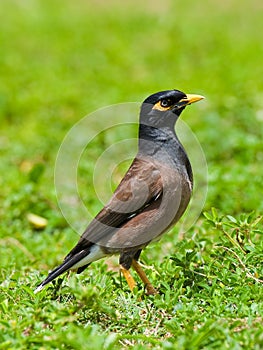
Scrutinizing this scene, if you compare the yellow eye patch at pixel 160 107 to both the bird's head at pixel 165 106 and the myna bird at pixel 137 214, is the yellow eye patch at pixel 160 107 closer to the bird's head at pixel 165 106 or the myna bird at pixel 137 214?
the bird's head at pixel 165 106

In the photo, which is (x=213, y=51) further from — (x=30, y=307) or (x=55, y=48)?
(x=30, y=307)

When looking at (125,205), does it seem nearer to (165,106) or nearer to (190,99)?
(165,106)

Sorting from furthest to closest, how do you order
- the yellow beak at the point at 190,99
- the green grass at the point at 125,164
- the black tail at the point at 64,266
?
the yellow beak at the point at 190,99 → the black tail at the point at 64,266 → the green grass at the point at 125,164

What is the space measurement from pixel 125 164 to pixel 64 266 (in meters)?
4.13

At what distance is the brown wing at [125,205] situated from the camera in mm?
5219

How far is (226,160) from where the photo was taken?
8.93m

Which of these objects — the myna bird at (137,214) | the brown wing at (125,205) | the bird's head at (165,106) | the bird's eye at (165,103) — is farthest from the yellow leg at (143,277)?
the bird's eye at (165,103)

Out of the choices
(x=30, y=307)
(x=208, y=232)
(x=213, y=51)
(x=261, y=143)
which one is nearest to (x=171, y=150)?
(x=208, y=232)

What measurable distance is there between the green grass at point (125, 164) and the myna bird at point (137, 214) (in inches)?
7.9

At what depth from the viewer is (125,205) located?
5.25m

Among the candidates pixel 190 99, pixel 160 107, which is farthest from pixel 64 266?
pixel 190 99

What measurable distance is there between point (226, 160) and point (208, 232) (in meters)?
2.73

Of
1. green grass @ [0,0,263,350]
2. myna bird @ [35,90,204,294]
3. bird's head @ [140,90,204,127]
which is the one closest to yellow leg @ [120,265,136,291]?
myna bird @ [35,90,204,294]

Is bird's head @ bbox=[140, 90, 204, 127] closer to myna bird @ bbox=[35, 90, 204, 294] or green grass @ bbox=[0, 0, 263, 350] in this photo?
myna bird @ bbox=[35, 90, 204, 294]
